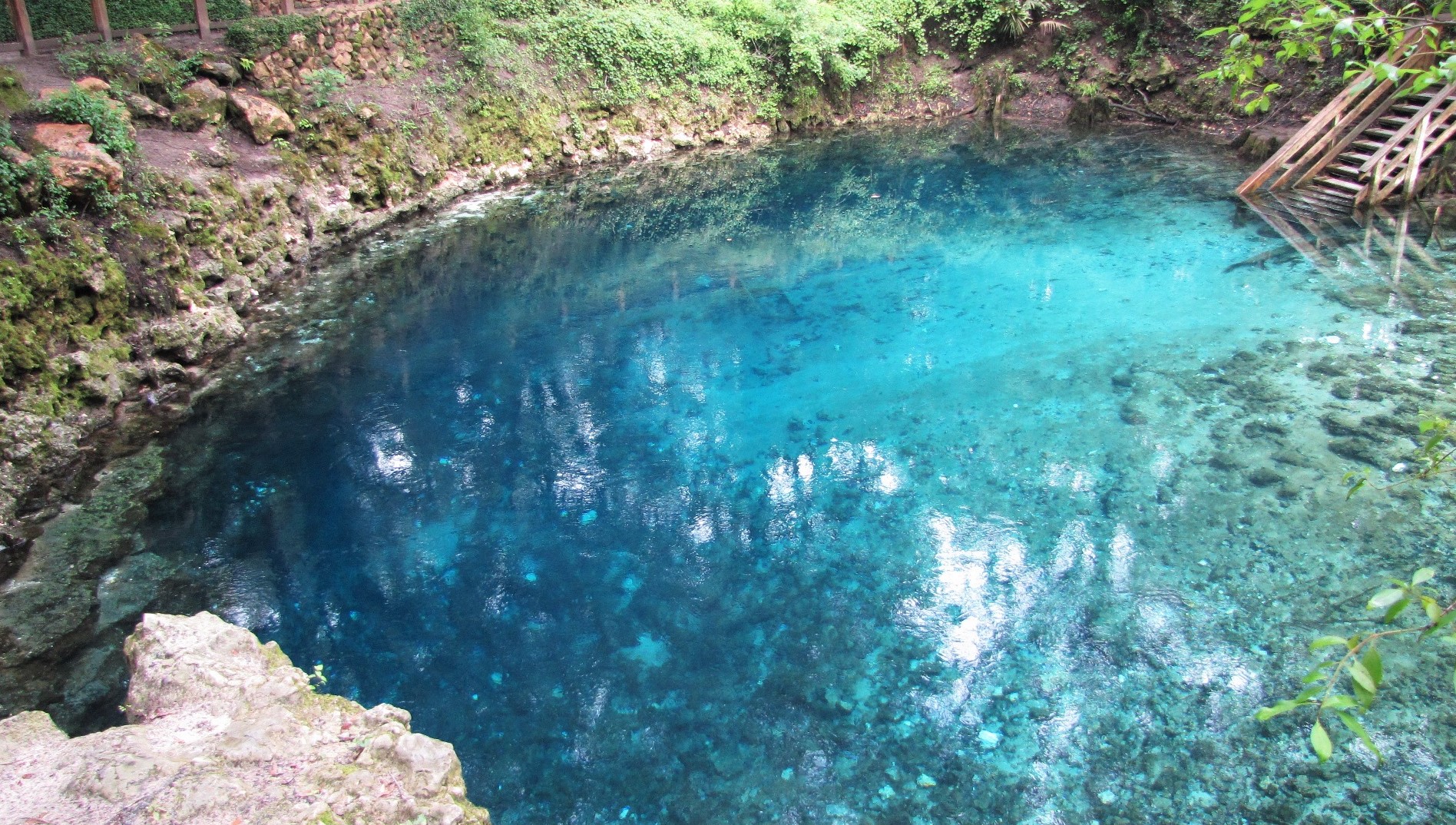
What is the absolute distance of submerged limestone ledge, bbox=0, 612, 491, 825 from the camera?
10.6 ft

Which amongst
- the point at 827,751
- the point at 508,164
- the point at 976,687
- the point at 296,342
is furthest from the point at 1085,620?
the point at 508,164

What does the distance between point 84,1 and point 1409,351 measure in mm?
16148

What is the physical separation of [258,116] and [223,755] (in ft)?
33.6

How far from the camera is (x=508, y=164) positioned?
48.7ft

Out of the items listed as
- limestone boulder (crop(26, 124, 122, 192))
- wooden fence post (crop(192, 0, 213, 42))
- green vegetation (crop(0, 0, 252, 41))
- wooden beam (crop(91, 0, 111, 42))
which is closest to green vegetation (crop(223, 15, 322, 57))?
wooden fence post (crop(192, 0, 213, 42))

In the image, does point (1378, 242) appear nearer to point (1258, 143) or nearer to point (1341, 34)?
point (1258, 143)

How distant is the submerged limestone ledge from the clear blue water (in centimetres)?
81

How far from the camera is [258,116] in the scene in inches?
439

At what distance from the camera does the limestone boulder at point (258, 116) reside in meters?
11.1

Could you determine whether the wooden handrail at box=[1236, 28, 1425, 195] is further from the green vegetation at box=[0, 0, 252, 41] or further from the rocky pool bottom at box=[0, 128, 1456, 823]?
the green vegetation at box=[0, 0, 252, 41]

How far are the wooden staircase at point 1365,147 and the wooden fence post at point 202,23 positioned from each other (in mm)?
15335

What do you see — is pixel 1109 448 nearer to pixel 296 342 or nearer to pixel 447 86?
pixel 296 342

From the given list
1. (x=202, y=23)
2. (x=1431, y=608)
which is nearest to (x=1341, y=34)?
(x=1431, y=608)

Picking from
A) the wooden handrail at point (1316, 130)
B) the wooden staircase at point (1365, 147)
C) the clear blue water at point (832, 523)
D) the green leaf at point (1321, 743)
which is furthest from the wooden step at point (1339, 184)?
the green leaf at point (1321, 743)
